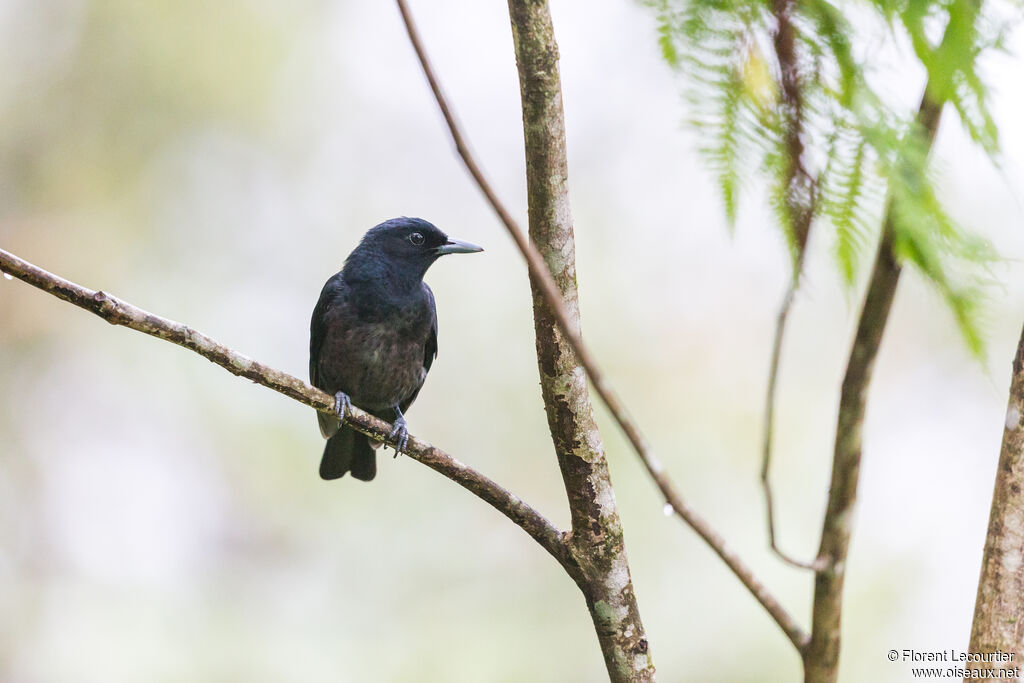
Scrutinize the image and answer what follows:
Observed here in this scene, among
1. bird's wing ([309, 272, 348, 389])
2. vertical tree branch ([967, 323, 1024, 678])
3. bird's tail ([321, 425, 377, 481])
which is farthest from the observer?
bird's tail ([321, 425, 377, 481])

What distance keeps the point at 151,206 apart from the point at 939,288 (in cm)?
817

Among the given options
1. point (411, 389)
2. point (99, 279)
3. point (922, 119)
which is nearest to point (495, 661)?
point (411, 389)

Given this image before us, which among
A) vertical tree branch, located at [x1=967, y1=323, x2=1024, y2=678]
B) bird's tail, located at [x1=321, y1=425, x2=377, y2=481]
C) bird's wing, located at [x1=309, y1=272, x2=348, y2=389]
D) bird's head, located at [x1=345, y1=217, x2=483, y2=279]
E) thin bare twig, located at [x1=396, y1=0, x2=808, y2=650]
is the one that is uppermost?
bird's head, located at [x1=345, y1=217, x2=483, y2=279]

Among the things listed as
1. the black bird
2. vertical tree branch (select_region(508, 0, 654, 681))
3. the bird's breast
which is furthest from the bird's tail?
vertical tree branch (select_region(508, 0, 654, 681))

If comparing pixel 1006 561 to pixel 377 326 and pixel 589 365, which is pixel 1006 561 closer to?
pixel 589 365

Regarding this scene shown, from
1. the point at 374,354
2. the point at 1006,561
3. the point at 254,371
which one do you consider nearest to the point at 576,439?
the point at 254,371

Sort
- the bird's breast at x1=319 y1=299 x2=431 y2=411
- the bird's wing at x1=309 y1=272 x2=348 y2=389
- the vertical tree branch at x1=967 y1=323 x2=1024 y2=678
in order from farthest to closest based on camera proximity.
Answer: the bird's wing at x1=309 y1=272 x2=348 y2=389
the bird's breast at x1=319 y1=299 x2=431 y2=411
the vertical tree branch at x1=967 y1=323 x2=1024 y2=678

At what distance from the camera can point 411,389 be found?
486 cm

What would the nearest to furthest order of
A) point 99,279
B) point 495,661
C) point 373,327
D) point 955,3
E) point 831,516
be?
point 955,3, point 831,516, point 373,327, point 495,661, point 99,279

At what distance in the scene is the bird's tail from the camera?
16.5ft

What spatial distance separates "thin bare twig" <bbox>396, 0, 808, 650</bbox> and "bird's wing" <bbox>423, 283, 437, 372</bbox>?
142 inches

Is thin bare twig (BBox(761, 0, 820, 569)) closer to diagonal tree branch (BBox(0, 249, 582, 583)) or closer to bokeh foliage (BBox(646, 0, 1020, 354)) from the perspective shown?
bokeh foliage (BBox(646, 0, 1020, 354))

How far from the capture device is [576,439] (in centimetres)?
258

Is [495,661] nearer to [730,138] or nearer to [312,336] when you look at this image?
[312,336]
